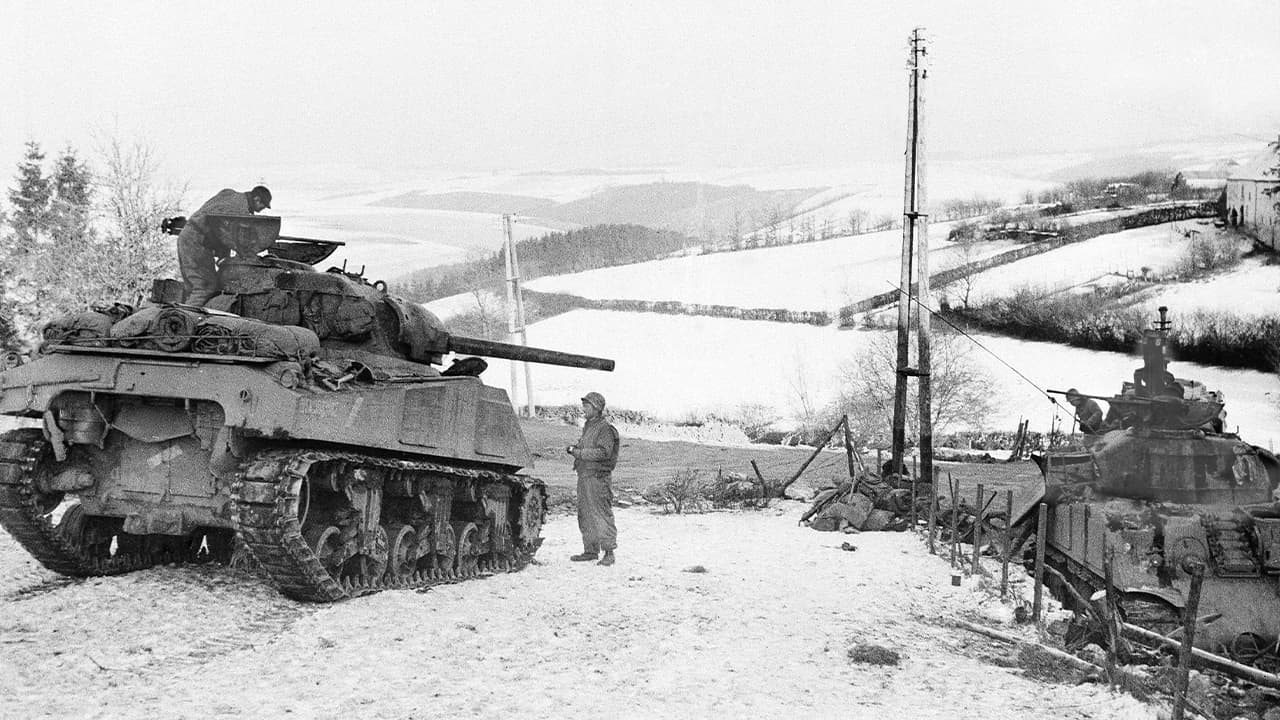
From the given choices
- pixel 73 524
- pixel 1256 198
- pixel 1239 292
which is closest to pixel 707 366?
pixel 1256 198

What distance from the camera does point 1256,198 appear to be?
58.9 feet

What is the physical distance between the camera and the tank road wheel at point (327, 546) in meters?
9.91

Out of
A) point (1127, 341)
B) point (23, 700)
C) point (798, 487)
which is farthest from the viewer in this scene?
point (798, 487)

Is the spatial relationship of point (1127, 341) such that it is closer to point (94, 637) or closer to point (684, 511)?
point (684, 511)

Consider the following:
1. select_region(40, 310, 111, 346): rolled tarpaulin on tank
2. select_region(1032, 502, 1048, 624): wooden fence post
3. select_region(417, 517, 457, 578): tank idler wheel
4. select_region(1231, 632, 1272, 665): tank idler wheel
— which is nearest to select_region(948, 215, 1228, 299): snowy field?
select_region(1231, 632, 1272, 665): tank idler wheel

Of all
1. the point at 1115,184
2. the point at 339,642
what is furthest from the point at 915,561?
the point at 1115,184

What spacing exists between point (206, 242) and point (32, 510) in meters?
2.98

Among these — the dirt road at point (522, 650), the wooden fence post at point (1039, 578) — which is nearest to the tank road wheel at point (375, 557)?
the dirt road at point (522, 650)

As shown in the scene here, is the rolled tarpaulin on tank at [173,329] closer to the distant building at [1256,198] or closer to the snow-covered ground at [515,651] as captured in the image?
the snow-covered ground at [515,651]

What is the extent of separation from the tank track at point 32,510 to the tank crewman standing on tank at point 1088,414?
39.0ft

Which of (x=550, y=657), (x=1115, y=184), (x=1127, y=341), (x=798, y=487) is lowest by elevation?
(x=798, y=487)

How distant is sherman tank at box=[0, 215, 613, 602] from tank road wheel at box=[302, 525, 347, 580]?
19 millimetres

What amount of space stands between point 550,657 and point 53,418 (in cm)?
468

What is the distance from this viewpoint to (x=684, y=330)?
123 ft
